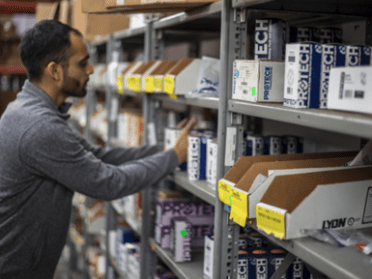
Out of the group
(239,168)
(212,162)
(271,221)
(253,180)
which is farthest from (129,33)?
(271,221)

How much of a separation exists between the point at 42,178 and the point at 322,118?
146 centimetres

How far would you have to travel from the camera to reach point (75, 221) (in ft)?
16.6

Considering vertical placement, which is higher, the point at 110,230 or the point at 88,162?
the point at 88,162

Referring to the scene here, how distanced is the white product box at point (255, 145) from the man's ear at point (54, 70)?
1.05 meters

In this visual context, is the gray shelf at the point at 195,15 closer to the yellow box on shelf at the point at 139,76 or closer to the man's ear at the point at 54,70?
the yellow box on shelf at the point at 139,76

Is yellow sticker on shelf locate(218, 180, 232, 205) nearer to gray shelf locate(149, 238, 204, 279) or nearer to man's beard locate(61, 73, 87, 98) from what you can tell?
gray shelf locate(149, 238, 204, 279)

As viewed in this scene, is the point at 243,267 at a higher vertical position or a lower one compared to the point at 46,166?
lower

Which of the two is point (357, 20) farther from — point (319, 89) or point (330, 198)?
point (330, 198)

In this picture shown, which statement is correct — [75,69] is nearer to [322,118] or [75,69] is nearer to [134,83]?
[134,83]

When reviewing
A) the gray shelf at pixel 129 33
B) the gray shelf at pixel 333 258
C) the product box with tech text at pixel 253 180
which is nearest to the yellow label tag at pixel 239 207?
the product box with tech text at pixel 253 180

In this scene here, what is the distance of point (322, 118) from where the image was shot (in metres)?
1.05

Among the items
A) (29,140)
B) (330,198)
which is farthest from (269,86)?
(29,140)

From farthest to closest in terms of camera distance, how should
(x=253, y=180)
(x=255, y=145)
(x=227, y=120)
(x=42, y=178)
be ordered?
1. (x=42, y=178)
2. (x=255, y=145)
3. (x=227, y=120)
4. (x=253, y=180)

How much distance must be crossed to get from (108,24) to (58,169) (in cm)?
187
